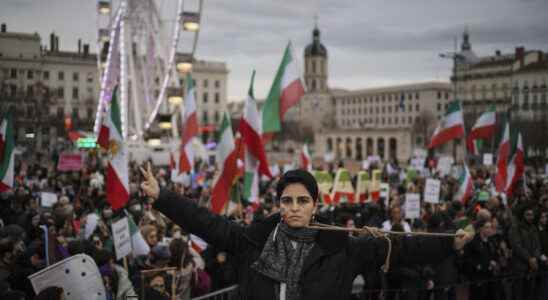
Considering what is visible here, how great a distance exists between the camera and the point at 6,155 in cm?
1066

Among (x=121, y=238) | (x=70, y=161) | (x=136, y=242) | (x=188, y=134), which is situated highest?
(x=188, y=134)

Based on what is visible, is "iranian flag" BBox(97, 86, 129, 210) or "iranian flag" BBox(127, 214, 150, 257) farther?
"iranian flag" BBox(97, 86, 129, 210)

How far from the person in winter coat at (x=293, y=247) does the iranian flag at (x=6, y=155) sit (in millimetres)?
8183

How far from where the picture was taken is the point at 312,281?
10.1 feet

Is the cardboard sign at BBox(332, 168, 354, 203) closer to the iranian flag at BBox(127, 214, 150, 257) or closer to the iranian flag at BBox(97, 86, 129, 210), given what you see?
the iranian flag at BBox(97, 86, 129, 210)

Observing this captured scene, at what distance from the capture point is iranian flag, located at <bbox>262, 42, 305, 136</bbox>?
10.7 meters

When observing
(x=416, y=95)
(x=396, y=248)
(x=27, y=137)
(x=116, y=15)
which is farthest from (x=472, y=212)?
(x=416, y=95)

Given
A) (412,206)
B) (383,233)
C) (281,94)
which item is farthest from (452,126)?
(383,233)

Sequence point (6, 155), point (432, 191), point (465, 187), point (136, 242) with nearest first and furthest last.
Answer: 1. point (136, 242)
2. point (6, 155)
3. point (432, 191)
4. point (465, 187)

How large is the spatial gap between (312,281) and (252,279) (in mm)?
333

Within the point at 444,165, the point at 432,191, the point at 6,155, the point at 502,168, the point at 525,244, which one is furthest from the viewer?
the point at 444,165

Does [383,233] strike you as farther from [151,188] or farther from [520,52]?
[520,52]

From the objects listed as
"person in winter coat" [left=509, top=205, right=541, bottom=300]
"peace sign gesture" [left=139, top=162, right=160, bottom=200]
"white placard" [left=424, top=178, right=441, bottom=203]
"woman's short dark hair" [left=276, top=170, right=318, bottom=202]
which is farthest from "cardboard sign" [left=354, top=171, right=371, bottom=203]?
"peace sign gesture" [left=139, top=162, right=160, bottom=200]

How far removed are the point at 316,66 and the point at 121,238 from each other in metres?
135
